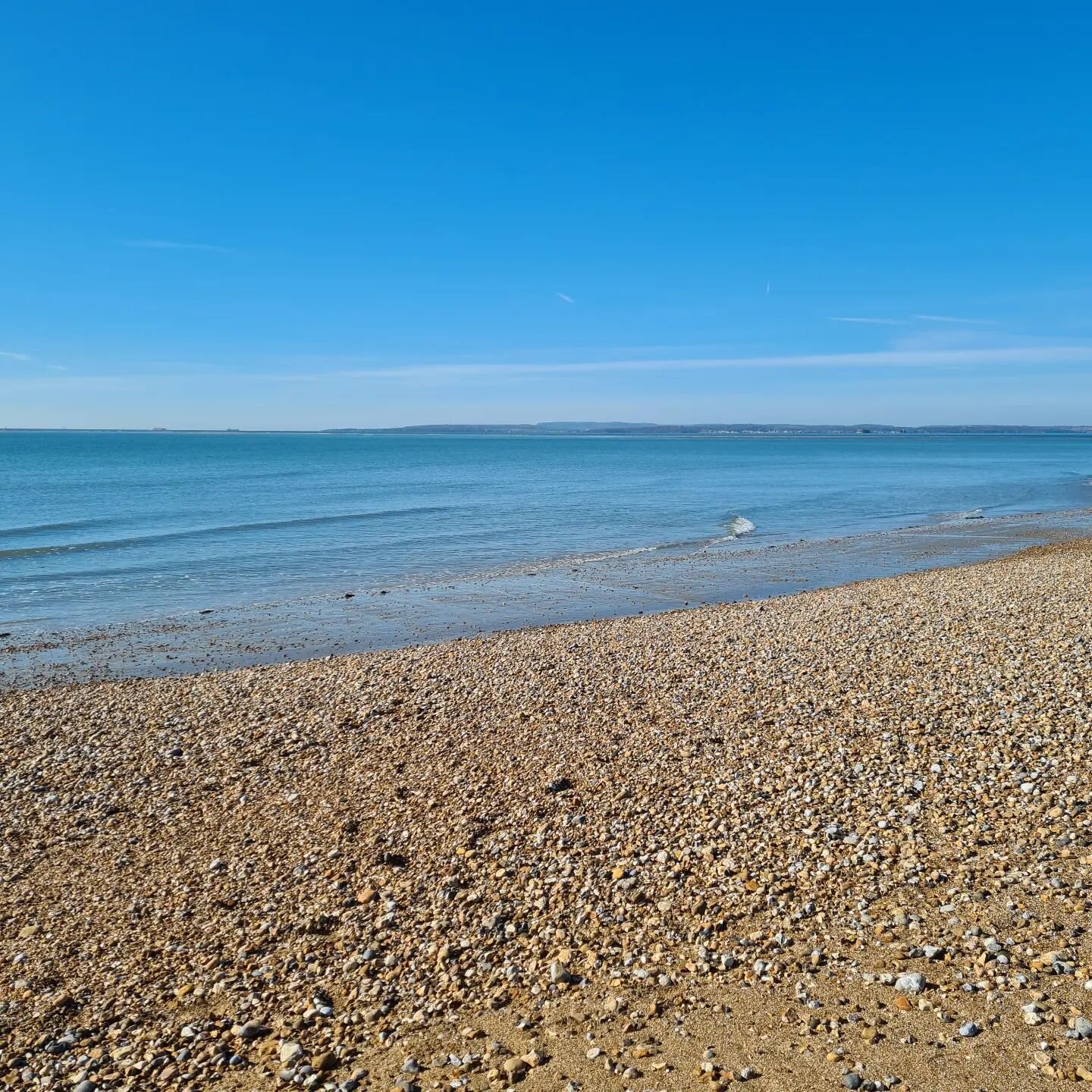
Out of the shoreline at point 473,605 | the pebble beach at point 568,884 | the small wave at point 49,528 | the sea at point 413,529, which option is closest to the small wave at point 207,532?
the sea at point 413,529

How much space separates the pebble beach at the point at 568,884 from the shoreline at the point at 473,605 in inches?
154

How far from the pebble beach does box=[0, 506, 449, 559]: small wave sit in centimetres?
2018

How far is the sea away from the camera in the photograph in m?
22.8

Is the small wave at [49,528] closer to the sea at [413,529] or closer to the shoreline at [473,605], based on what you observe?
the sea at [413,529]

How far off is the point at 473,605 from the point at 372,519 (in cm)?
2127

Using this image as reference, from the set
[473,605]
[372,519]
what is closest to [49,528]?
[372,519]

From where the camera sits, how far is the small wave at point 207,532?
30.1m

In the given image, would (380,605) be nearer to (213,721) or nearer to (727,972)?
(213,721)

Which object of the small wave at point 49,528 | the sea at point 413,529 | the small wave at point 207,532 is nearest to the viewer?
the sea at point 413,529

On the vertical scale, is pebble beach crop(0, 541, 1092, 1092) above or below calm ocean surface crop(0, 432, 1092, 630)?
below

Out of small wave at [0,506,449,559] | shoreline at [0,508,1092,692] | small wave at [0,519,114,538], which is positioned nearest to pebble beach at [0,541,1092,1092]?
shoreline at [0,508,1092,692]

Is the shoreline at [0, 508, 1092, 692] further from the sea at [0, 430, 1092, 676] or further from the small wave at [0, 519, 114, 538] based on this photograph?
the small wave at [0, 519, 114, 538]

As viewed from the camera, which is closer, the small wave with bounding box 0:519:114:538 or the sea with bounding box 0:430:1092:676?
the sea with bounding box 0:430:1092:676

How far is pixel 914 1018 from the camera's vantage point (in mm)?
4957
